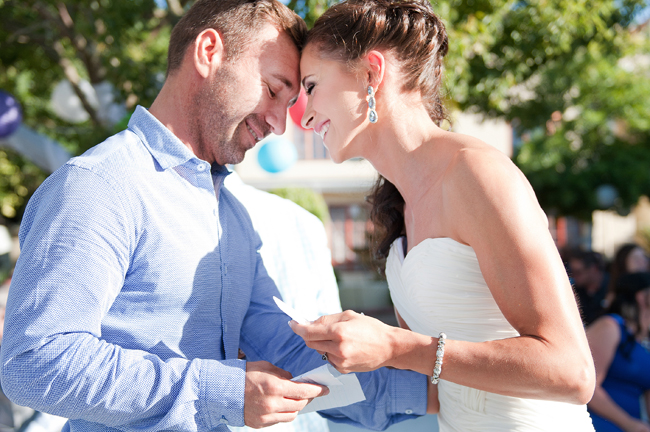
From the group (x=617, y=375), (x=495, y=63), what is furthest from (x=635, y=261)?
(x=495, y=63)

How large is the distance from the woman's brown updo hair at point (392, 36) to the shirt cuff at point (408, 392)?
95 cm

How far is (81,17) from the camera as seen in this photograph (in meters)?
6.30

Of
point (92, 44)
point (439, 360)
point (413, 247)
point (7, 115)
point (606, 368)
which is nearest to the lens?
point (439, 360)

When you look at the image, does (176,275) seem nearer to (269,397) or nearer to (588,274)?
(269,397)

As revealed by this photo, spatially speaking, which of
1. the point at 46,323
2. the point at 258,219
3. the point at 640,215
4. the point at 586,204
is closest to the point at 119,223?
the point at 46,323

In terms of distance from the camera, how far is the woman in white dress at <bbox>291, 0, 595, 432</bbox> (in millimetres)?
1264

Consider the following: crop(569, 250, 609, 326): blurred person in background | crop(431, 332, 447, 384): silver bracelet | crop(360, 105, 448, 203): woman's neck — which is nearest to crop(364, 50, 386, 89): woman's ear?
crop(360, 105, 448, 203): woman's neck

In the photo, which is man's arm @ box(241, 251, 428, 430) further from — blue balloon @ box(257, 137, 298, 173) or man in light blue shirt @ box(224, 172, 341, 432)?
blue balloon @ box(257, 137, 298, 173)

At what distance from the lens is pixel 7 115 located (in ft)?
19.4

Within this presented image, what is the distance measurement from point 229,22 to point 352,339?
3.64 feet

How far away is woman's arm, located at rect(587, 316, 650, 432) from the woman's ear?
2.57 metres

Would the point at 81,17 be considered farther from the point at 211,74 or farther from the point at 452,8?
the point at 211,74

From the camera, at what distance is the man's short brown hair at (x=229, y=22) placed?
5.65 feet

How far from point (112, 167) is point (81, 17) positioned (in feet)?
19.3
